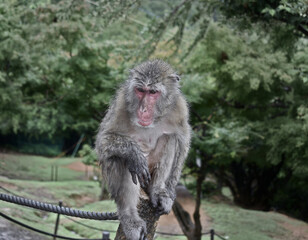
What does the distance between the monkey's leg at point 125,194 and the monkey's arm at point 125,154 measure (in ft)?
0.20

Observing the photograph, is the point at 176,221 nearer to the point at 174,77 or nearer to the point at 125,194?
the point at 174,77

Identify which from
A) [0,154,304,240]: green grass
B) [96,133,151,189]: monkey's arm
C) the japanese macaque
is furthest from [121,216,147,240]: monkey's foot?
[0,154,304,240]: green grass

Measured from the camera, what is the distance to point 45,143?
2292 cm

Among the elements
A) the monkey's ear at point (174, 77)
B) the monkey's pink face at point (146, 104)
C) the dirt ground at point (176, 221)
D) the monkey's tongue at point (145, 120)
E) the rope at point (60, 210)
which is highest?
the monkey's ear at point (174, 77)

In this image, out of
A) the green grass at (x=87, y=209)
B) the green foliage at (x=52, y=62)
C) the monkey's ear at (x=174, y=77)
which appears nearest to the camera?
the monkey's ear at (x=174, y=77)

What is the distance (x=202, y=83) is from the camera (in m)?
7.73

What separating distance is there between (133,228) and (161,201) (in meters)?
0.29

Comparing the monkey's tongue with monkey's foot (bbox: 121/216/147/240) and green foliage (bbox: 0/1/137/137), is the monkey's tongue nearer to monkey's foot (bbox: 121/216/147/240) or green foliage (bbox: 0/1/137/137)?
monkey's foot (bbox: 121/216/147/240)

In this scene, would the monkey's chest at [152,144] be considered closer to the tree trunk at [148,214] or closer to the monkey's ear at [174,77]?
the tree trunk at [148,214]

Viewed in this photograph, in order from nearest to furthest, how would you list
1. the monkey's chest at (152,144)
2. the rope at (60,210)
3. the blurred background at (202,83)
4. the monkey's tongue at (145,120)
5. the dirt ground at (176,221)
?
the rope at (60,210) → the monkey's tongue at (145,120) → the monkey's chest at (152,144) → the blurred background at (202,83) → the dirt ground at (176,221)

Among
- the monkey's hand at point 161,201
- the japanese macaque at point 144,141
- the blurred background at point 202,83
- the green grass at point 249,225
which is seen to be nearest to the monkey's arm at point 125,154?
the japanese macaque at point 144,141

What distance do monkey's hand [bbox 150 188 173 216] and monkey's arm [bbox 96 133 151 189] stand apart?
0.35ft

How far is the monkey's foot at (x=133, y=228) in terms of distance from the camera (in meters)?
2.70

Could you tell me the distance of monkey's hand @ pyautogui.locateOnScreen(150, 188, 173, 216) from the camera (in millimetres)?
2810
